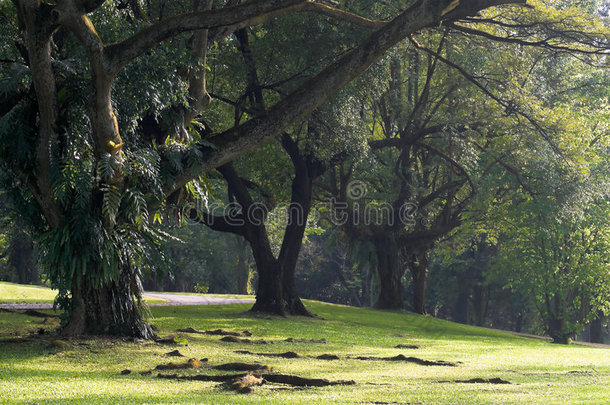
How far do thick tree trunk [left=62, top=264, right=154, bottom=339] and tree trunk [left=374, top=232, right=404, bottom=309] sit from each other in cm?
2225

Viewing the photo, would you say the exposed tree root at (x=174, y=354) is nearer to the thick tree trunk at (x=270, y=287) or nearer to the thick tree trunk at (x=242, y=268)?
the thick tree trunk at (x=270, y=287)

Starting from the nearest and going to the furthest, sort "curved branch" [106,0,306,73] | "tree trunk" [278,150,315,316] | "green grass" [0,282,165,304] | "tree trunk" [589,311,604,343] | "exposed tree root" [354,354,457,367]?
"curved branch" [106,0,306,73] < "exposed tree root" [354,354,457,367] < "green grass" [0,282,165,304] < "tree trunk" [278,150,315,316] < "tree trunk" [589,311,604,343]

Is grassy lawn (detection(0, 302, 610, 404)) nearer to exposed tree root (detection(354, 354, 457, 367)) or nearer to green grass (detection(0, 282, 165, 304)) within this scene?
exposed tree root (detection(354, 354, 457, 367))

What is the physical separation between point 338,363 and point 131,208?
4784 mm

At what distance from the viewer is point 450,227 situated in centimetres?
3388

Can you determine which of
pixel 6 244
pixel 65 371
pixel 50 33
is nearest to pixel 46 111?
pixel 50 33

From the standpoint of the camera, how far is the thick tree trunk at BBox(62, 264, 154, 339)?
12508 millimetres

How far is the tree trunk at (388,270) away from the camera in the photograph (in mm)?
33875

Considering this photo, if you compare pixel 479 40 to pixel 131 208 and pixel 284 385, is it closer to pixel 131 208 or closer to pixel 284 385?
pixel 131 208

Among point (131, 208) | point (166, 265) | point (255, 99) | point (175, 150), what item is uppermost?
point (255, 99)

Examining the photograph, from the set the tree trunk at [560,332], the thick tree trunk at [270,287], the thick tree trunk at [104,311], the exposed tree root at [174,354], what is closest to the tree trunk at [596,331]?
the tree trunk at [560,332]

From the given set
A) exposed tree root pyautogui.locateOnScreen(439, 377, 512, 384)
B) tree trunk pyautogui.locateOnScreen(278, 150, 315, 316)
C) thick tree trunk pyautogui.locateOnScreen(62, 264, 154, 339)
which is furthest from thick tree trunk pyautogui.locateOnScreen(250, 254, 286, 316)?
exposed tree root pyautogui.locateOnScreen(439, 377, 512, 384)

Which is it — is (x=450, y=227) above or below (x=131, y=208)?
above

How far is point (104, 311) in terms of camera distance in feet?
41.4
